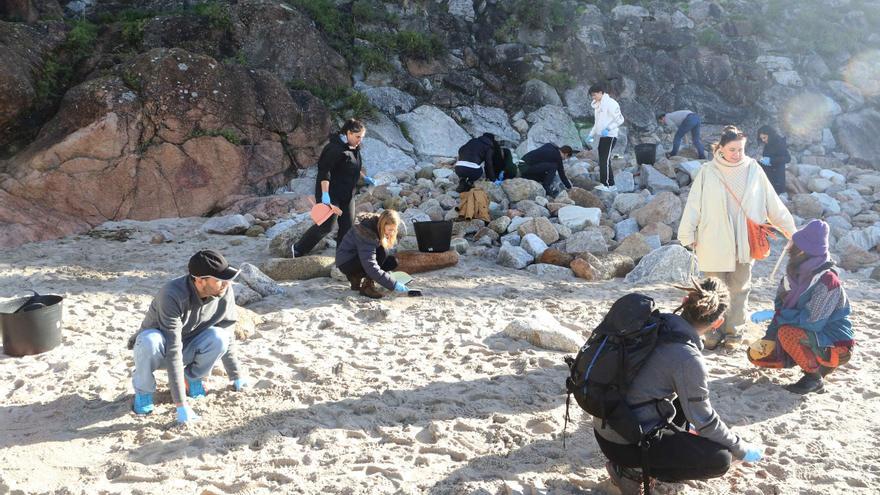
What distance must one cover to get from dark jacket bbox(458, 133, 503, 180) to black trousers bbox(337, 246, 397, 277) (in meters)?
3.40

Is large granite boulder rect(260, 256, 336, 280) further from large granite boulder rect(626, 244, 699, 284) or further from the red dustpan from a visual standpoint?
large granite boulder rect(626, 244, 699, 284)

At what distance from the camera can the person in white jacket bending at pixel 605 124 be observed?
33.5 feet

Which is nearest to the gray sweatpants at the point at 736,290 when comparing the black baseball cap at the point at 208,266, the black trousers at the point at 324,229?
the black baseball cap at the point at 208,266

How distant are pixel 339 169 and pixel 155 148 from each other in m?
4.53

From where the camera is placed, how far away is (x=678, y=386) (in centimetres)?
299

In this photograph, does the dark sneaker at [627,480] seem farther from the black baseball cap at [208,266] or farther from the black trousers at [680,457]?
the black baseball cap at [208,266]

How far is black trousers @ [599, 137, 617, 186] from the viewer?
10469 mm

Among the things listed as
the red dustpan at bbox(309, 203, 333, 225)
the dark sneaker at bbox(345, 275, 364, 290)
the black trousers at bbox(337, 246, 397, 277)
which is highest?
the red dustpan at bbox(309, 203, 333, 225)

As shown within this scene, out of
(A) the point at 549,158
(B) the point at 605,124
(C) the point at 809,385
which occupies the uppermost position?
(B) the point at 605,124

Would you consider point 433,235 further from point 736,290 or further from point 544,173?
point 736,290

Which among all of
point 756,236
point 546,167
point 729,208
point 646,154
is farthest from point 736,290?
point 646,154

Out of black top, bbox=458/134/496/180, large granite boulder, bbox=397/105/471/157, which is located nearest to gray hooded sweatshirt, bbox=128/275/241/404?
black top, bbox=458/134/496/180

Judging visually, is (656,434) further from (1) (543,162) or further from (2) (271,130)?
(2) (271,130)

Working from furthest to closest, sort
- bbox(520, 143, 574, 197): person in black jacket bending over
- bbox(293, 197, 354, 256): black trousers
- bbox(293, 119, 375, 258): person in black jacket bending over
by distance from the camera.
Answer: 1. bbox(520, 143, 574, 197): person in black jacket bending over
2. bbox(293, 197, 354, 256): black trousers
3. bbox(293, 119, 375, 258): person in black jacket bending over
